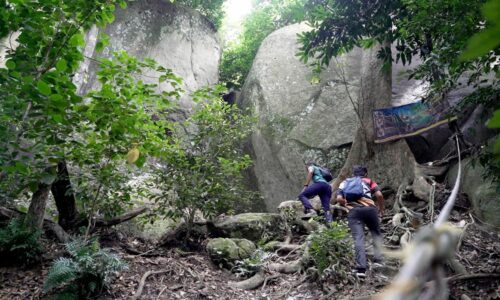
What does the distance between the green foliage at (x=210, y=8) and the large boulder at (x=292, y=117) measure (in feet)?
12.5

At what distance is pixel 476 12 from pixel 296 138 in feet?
25.7

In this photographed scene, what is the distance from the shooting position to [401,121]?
346 inches

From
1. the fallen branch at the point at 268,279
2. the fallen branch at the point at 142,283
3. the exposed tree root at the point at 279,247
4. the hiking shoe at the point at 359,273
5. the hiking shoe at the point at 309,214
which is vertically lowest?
the fallen branch at the point at 142,283

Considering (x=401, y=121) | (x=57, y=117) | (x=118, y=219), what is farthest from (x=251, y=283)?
(x=401, y=121)

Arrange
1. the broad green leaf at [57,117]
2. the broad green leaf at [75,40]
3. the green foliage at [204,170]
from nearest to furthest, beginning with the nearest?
the broad green leaf at [57,117] → the broad green leaf at [75,40] → the green foliage at [204,170]

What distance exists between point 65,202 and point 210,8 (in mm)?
12081

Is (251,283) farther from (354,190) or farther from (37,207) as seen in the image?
(37,207)

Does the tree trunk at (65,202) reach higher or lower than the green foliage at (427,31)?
lower

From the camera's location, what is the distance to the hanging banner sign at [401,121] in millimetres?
8570

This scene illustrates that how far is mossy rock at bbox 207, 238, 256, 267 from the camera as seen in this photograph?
6.45 m

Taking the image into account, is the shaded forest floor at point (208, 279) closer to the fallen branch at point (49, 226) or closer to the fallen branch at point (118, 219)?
the fallen branch at point (49, 226)

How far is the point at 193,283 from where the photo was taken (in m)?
5.64

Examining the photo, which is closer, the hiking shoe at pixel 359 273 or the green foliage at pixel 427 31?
the green foliage at pixel 427 31

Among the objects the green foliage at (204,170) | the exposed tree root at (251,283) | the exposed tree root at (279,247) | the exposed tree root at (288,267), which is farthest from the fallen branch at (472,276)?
the green foliage at (204,170)
